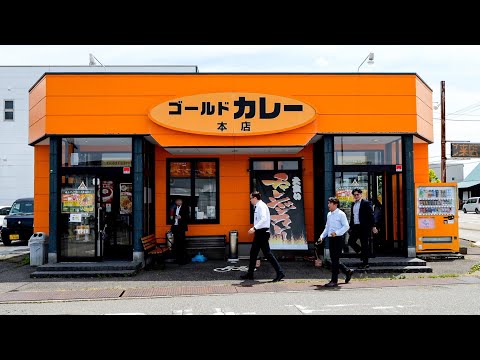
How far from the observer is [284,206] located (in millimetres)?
13281

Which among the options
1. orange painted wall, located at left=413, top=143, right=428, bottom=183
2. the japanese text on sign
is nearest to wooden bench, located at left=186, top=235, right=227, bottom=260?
orange painted wall, located at left=413, top=143, right=428, bottom=183

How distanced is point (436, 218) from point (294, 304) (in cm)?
739

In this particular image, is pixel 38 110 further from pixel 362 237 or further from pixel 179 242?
pixel 362 237

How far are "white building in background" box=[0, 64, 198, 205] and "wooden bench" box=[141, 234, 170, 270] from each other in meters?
19.1

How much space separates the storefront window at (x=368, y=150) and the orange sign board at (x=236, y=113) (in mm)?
1196

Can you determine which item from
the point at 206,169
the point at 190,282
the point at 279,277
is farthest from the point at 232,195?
the point at 279,277

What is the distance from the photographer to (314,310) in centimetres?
720

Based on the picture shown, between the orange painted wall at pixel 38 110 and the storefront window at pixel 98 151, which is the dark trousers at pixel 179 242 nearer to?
the storefront window at pixel 98 151

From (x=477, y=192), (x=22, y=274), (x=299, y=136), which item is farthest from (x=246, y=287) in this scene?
(x=477, y=192)

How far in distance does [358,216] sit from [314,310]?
447 cm

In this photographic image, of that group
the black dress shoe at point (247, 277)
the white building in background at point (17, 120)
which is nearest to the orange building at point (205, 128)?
the black dress shoe at point (247, 277)

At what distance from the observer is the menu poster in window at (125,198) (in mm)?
13828
